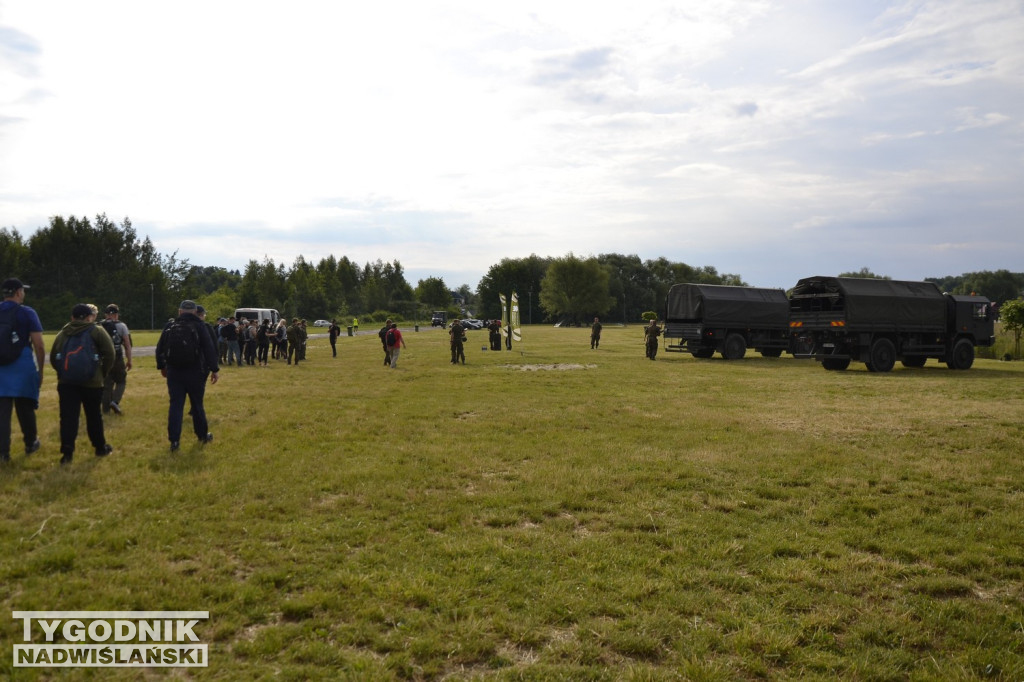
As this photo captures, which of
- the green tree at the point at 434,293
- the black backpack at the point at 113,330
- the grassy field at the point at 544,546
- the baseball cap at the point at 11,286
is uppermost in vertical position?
the green tree at the point at 434,293

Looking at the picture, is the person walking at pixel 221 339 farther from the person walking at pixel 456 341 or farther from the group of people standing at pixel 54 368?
the group of people standing at pixel 54 368

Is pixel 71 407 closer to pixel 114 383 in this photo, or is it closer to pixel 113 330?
pixel 113 330

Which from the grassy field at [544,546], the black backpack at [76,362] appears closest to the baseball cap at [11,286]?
the black backpack at [76,362]

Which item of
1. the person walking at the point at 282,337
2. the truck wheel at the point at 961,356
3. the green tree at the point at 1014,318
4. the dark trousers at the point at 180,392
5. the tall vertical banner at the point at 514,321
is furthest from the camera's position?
the green tree at the point at 1014,318

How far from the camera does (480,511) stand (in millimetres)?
5996

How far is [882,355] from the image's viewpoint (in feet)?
68.0

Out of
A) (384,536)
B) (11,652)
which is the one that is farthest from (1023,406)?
(11,652)

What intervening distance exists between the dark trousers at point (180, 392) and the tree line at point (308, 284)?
7049 centimetres

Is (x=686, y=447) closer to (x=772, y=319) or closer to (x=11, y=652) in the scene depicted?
(x=11, y=652)

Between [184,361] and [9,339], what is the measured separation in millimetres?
1882

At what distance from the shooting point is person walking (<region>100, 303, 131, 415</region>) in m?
10.6

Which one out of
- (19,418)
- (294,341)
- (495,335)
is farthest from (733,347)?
(19,418)

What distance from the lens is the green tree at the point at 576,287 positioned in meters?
110

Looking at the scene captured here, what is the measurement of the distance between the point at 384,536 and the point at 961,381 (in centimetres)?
1876
